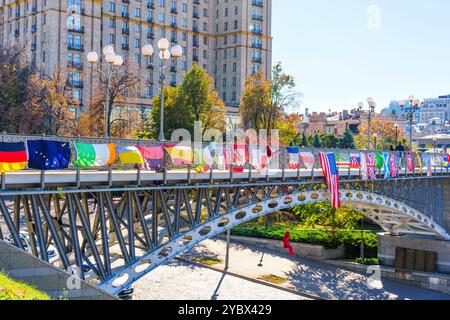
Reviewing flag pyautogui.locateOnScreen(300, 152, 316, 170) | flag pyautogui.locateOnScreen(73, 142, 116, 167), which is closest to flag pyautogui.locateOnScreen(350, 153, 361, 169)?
flag pyautogui.locateOnScreen(300, 152, 316, 170)

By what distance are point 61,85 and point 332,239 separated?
22.8 metres

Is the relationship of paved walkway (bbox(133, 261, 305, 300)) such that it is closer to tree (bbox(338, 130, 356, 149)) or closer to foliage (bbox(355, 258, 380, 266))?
foliage (bbox(355, 258, 380, 266))

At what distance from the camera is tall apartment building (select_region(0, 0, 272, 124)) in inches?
2361

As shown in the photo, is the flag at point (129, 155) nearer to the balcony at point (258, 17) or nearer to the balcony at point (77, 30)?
the balcony at point (77, 30)

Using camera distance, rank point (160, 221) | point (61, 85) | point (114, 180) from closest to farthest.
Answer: point (114, 180) < point (160, 221) < point (61, 85)

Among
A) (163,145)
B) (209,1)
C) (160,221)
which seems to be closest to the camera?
(163,145)

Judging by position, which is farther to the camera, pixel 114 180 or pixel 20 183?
pixel 114 180

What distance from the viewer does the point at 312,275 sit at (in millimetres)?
34000

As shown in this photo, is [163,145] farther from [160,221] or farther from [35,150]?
[35,150]

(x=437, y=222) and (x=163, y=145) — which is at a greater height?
(x=163, y=145)

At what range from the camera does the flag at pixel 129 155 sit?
48.9ft

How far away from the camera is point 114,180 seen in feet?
48.2

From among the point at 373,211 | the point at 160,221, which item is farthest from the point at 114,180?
the point at 373,211

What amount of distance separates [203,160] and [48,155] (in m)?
5.78
